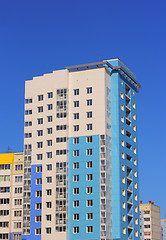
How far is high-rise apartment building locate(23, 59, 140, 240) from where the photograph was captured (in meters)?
112

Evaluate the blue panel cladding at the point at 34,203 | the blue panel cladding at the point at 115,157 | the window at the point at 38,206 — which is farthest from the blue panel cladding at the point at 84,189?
the blue panel cladding at the point at 34,203

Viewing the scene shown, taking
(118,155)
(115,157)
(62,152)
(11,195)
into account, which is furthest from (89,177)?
(11,195)

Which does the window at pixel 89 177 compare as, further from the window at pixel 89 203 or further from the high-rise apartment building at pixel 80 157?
the window at pixel 89 203

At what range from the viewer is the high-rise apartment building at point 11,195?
122312 millimetres

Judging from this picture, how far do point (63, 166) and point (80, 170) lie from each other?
14.1 feet

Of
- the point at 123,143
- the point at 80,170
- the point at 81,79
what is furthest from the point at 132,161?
the point at 81,79

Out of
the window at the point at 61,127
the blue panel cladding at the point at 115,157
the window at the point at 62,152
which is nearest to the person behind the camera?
the blue panel cladding at the point at 115,157

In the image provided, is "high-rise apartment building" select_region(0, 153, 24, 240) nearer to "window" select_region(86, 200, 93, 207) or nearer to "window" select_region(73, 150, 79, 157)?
"window" select_region(73, 150, 79, 157)

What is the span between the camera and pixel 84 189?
112125 mm

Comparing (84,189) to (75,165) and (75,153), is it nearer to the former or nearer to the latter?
(75,165)

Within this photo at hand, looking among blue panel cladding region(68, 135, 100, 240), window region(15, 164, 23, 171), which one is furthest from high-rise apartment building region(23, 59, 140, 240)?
window region(15, 164, 23, 171)

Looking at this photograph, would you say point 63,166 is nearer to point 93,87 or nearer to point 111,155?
point 111,155

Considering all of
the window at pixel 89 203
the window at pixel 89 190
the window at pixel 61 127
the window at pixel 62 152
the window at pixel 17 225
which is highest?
the window at pixel 61 127

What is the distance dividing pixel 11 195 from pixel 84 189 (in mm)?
22556
